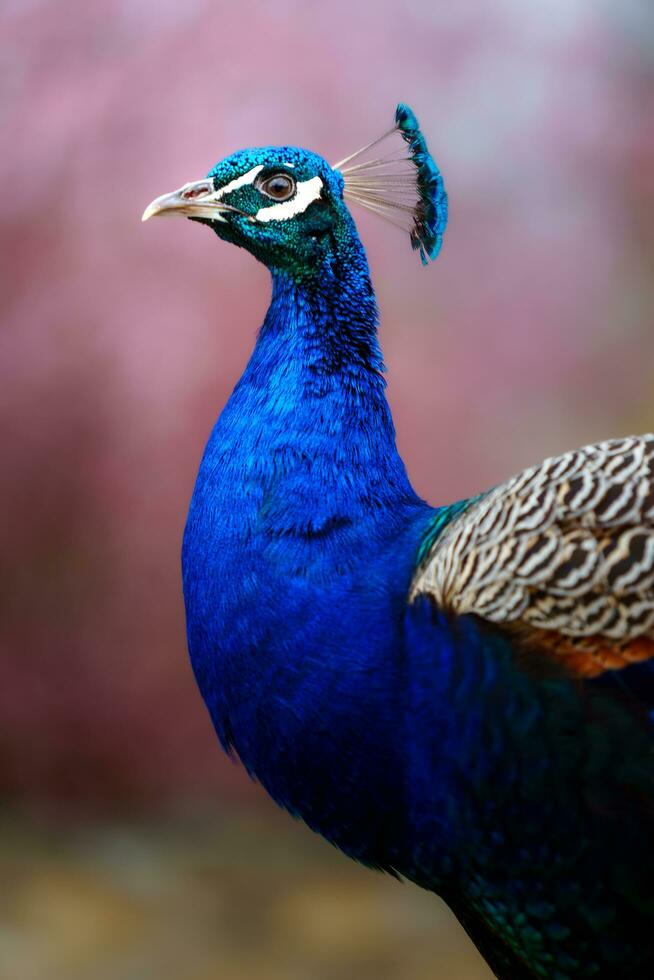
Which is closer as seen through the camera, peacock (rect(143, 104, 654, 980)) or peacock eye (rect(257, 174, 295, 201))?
peacock (rect(143, 104, 654, 980))

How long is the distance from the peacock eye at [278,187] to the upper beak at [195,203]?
0.04 m

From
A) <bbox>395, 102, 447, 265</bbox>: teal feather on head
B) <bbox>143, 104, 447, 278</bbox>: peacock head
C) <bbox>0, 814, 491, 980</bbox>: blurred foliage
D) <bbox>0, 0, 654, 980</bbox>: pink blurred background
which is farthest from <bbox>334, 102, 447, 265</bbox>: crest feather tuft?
<bbox>0, 814, 491, 980</bbox>: blurred foliage

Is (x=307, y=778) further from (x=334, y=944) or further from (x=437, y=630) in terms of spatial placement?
(x=334, y=944)

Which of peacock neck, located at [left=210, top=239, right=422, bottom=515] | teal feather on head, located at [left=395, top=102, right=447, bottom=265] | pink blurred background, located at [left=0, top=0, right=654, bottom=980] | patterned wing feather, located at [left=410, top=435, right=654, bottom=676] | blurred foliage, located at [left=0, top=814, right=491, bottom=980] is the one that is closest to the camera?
patterned wing feather, located at [left=410, top=435, right=654, bottom=676]

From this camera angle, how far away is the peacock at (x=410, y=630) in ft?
3.84

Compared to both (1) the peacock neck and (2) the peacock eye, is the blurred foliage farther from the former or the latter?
(2) the peacock eye

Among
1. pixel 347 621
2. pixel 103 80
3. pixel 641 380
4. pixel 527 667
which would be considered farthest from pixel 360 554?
pixel 103 80

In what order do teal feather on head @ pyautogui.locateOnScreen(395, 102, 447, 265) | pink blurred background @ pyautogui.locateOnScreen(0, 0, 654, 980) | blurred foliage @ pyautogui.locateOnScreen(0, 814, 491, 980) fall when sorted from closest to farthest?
teal feather on head @ pyautogui.locateOnScreen(395, 102, 447, 265) → blurred foliage @ pyautogui.locateOnScreen(0, 814, 491, 980) → pink blurred background @ pyautogui.locateOnScreen(0, 0, 654, 980)

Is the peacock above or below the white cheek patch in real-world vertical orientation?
below

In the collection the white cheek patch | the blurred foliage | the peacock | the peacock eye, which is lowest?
the blurred foliage

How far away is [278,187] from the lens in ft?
4.57

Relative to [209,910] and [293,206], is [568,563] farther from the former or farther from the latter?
[209,910]

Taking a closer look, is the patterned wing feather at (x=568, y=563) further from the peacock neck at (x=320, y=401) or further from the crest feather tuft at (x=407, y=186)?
the crest feather tuft at (x=407, y=186)

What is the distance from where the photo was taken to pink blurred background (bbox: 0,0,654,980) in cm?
240
